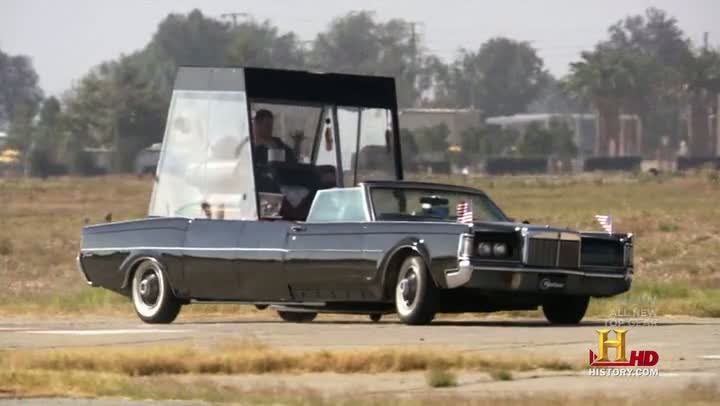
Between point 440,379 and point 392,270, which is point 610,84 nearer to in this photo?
point 392,270

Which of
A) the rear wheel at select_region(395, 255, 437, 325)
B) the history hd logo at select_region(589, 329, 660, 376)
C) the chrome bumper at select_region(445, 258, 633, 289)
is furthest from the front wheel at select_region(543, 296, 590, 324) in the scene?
the history hd logo at select_region(589, 329, 660, 376)

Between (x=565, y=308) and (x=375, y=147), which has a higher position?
(x=375, y=147)

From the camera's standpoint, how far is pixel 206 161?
1898cm

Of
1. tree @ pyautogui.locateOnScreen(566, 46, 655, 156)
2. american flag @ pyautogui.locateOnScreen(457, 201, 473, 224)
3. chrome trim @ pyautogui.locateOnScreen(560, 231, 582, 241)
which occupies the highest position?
tree @ pyautogui.locateOnScreen(566, 46, 655, 156)

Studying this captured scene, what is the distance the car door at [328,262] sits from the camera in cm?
1655

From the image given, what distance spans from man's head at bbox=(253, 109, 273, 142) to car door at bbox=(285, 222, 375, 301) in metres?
2.04

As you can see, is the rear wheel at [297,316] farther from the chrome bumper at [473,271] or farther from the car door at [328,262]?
the chrome bumper at [473,271]

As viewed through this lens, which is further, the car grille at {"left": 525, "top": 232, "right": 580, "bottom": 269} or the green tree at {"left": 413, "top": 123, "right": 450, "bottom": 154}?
the green tree at {"left": 413, "top": 123, "right": 450, "bottom": 154}

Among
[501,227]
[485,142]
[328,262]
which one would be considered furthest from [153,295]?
[485,142]

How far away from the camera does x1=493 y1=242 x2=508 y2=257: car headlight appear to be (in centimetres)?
1587

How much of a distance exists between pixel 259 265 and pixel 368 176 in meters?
3.03

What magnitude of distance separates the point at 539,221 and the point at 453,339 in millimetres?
32853

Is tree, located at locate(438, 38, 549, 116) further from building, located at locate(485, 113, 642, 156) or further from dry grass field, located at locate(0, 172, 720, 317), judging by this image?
dry grass field, located at locate(0, 172, 720, 317)

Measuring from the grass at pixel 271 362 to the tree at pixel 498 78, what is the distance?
6120 inches
